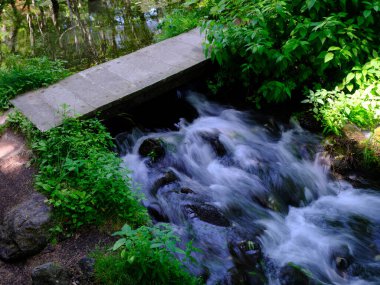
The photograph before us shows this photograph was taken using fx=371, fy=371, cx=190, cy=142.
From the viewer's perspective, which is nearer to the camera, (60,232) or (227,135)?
(60,232)

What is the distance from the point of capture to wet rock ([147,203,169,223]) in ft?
15.5

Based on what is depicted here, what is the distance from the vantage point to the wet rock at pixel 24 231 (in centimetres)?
375

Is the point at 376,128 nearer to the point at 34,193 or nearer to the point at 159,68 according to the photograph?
the point at 159,68

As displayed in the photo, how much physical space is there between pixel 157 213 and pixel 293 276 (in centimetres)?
180

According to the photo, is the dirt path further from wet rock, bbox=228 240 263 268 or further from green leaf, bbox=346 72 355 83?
green leaf, bbox=346 72 355 83

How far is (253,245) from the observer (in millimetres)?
4230

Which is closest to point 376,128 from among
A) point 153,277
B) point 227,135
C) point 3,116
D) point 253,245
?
point 227,135

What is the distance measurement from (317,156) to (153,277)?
133 inches

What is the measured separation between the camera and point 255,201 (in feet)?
16.5

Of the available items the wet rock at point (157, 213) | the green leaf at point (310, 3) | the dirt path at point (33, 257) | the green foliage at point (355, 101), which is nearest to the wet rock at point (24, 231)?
the dirt path at point (33, 257)

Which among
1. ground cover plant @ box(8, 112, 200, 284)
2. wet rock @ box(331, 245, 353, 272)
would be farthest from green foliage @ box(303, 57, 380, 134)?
ground cover plant @ box(8, 112, 200, 284)

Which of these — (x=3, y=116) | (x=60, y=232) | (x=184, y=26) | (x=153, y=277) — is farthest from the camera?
(x=184, y=26)

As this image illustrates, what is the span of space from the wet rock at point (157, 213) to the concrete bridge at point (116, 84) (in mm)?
1711

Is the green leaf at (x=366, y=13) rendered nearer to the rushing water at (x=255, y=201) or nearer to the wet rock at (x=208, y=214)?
the rushing water at (x=255, y=201)
